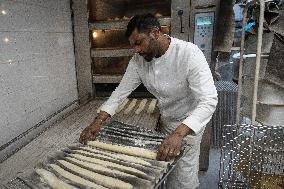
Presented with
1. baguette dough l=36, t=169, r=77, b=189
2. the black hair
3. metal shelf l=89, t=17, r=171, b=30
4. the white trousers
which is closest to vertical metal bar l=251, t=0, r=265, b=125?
the white trousers

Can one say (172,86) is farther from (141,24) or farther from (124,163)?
(124,163)

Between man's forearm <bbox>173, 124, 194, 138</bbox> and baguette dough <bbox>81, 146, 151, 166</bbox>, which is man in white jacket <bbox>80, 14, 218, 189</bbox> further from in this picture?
baguette dough <bbox>81, 146, 151, 166</bbox>

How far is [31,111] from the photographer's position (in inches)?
100

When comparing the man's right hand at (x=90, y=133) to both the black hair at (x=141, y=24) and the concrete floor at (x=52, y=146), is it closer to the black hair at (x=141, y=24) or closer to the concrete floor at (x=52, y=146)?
the concrete floor at (x=52, y=146)

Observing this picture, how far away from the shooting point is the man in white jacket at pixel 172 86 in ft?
6.23

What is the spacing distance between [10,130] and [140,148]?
1.21 metres

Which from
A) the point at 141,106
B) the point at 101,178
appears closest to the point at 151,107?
the point at 141,106

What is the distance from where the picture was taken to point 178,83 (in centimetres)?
222

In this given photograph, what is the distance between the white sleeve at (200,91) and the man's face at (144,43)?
32 cm

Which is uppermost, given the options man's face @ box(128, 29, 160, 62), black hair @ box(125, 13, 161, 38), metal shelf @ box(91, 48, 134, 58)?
black hair @ box(125, 13, 161, 38)

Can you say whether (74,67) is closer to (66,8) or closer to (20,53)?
(66,8)

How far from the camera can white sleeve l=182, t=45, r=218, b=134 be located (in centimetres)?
189

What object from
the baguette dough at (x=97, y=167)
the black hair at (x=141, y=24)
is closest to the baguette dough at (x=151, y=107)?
the black hair at (x=141, y=24)

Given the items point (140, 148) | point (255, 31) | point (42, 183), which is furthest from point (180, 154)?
point (255, 31)
